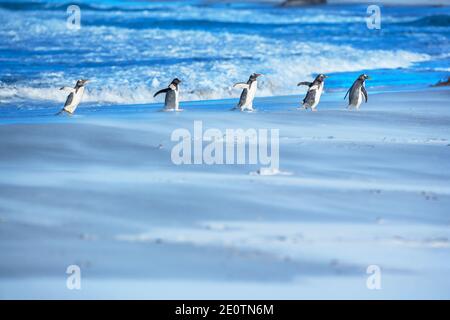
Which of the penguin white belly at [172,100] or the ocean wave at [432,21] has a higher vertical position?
the ocean wave at [432,21]

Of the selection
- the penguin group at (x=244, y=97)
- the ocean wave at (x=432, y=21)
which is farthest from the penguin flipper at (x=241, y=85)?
the ocean wave at (x=432, y=21)

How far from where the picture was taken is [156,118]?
7.45 metres

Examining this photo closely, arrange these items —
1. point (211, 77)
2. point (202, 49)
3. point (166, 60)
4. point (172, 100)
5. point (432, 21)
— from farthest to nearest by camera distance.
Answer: point (432, 21)
point (202, 49)
point (166, 60)
point (211, 77)
point (172, 100)

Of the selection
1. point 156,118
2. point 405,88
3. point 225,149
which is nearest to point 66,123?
point 156,118

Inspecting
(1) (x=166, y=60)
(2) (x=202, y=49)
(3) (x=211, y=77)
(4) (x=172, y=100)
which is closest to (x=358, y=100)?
(4) (x=172, y=100)

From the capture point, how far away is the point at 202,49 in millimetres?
17672

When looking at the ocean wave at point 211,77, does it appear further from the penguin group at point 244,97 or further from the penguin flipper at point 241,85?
the penguin flipper at point 241,85

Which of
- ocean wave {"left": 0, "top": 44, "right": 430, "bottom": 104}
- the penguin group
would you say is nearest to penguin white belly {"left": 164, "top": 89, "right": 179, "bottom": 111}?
the penguin group

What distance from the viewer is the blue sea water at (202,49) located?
11.3m

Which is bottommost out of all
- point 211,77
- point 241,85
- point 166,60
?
point 241,85

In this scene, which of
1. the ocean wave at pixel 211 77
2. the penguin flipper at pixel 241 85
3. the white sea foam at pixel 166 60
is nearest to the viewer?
the penguin flipper at pixel 241 85

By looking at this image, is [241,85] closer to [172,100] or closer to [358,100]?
[172,100]

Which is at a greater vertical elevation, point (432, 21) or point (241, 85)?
point (432, 21)
